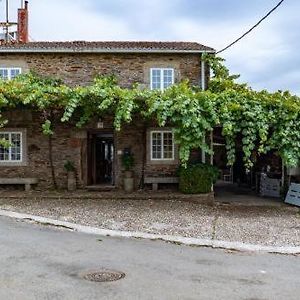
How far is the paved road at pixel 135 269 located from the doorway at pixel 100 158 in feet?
30.1

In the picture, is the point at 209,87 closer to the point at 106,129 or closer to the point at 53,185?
the point at 106,129

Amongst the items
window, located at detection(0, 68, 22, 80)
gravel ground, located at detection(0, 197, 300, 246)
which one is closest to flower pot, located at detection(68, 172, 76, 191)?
gravel ground, located at detection(0, 197, 300, 246)

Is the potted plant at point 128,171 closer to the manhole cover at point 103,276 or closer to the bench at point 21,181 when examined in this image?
the bench at point 21,181

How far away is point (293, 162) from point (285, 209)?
1855 mm

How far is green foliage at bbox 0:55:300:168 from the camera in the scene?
1489 centimetres

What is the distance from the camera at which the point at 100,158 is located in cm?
2236

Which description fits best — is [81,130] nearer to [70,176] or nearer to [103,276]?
[70,176]

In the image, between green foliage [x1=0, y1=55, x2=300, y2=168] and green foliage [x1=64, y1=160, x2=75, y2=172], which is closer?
green foliage [x1=0, y1=55, x2=300, y2=168]

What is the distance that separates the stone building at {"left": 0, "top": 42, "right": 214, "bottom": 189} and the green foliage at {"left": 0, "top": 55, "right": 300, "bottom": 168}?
88.7 inches

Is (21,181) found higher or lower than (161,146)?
lower

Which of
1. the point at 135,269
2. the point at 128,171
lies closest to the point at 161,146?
the point at 128,171

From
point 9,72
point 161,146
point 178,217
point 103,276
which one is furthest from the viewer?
point 9,72

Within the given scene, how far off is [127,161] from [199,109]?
4.18 m

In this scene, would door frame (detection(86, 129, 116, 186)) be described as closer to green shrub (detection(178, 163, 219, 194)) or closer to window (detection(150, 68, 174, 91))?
window (detection(150, 68, 174, 91))
